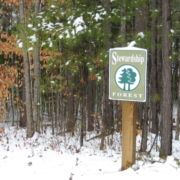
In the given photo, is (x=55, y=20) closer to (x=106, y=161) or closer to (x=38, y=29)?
(x=38, y=29)

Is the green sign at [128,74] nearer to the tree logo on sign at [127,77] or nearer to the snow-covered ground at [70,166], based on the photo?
the tree logo on sign at [127,77]

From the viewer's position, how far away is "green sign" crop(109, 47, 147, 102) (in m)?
4.04

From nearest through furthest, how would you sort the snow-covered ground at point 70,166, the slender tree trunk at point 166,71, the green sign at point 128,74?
the green sign at point 128,74 → the snow-covered ground at point 70,166 → the slender tree trunk at point 166,71

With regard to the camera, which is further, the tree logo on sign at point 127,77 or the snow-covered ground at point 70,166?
the snow-covered ground at point 70,166

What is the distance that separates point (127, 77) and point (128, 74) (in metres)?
0.05

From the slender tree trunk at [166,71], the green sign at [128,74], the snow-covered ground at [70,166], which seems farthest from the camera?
the slender tree trunk at [166,71]

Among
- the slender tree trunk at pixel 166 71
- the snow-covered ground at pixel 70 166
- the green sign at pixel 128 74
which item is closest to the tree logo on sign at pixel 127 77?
the green sign at pixel 128 74

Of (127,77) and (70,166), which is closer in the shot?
(127,77)

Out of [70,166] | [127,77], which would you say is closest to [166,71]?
[127,77]

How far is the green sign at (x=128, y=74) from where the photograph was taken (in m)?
4.04

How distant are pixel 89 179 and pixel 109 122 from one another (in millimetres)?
4279

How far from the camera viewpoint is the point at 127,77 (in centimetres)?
414

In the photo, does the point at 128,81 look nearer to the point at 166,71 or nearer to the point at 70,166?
the point at 166,71

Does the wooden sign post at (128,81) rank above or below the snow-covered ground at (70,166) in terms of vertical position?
above
